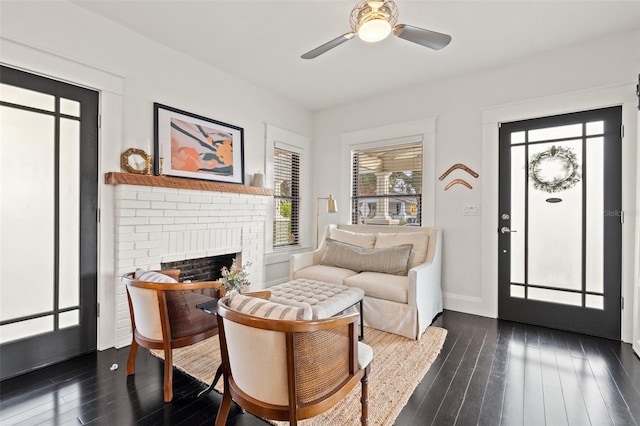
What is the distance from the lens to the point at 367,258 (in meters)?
3.49

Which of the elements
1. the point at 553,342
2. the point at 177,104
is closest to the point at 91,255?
the point at 177,104

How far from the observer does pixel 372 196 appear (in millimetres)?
4445

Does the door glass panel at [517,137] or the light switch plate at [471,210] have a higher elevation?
the door glass panel at [517,137]

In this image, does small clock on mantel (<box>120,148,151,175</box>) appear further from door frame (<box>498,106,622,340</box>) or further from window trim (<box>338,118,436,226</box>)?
door frame (<box>498,106,622,340</box>)

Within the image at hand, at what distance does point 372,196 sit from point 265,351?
343 centimetres

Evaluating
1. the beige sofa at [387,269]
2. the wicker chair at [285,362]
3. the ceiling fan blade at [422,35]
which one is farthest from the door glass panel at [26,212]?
the ceiling fan blade at [422,35]

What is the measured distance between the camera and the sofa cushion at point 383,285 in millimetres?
2956

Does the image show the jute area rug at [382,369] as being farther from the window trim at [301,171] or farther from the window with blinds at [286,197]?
the window with blinds at [286,197]

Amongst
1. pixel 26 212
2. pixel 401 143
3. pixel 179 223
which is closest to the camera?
pixel 26 212

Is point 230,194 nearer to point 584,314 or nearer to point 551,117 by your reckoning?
point 551,117

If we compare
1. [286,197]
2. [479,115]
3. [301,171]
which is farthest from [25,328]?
[479,115]

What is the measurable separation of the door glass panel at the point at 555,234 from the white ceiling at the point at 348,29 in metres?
1.08

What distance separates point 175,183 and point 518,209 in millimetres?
3657

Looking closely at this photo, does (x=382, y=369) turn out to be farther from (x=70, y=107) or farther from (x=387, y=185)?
(x=70, y=107)
